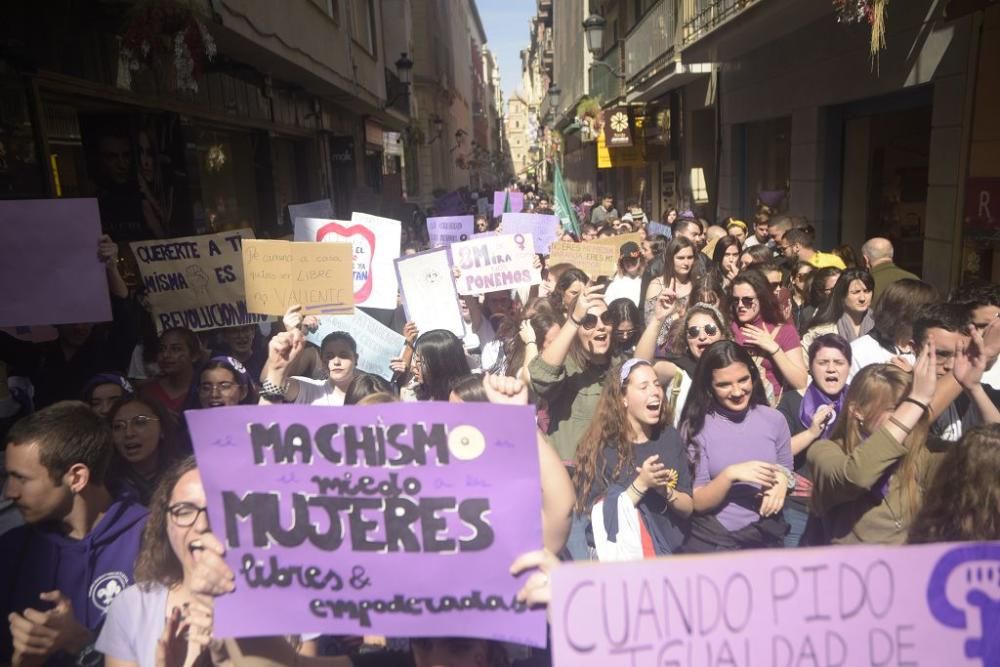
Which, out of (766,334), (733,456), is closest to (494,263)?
(766,334)

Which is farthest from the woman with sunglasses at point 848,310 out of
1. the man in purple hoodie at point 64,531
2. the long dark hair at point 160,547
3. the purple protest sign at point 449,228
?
the purple protest sign at point 449,228

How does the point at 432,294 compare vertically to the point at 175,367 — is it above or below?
above

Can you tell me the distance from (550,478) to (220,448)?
2.96 feet

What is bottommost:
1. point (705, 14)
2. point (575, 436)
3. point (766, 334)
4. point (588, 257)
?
point (575, 436)

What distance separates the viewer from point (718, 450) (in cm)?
307

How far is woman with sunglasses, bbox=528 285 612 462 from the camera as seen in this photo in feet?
12.1

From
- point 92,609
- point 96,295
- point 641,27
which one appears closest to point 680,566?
point 92,609

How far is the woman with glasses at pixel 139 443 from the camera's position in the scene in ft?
9.79

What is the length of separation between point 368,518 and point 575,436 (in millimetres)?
1809

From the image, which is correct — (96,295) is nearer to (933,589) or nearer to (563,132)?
(933,589)

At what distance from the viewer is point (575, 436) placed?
370 centimetres

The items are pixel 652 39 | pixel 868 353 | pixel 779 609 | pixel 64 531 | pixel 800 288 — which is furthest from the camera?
pixel 652 39

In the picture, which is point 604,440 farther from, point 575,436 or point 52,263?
point 52,263

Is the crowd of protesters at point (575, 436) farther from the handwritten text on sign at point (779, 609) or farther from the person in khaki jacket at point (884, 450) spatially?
the handwritten text on sign at point (779, 609)
